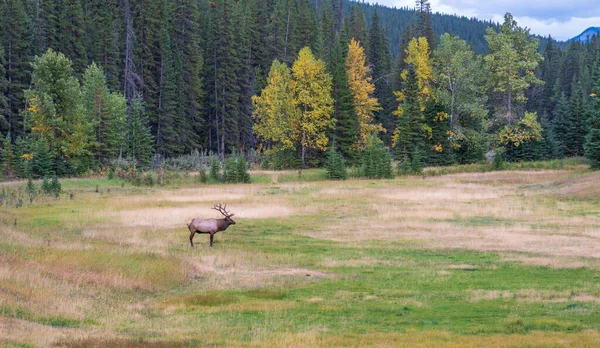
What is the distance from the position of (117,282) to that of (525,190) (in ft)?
124

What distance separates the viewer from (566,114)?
80062 mm

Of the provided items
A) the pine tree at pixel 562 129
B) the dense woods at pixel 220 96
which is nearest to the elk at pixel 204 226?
the dense woods at pixel 220 96

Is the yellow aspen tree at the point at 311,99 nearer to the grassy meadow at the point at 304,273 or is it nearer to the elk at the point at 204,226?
the grassy meadow at the point at 304,273

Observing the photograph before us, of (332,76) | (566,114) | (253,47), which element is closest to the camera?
(332,76)

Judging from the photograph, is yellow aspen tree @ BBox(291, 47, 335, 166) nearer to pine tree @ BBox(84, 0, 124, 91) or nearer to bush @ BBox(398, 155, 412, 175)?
bush @ BBox(398, 155, 412, 175)

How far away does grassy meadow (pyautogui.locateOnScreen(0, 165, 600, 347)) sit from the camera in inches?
521

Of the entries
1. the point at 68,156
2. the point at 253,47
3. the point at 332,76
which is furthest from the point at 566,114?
the point at 68,156

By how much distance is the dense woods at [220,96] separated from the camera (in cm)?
5662

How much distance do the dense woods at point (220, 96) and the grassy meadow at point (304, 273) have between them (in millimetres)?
17367

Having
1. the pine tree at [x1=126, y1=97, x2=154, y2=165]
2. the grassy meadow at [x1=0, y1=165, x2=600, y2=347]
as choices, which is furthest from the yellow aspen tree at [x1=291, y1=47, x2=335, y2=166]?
the grassy meadow at [x1=0, y1=165, x2=600, y2=347]

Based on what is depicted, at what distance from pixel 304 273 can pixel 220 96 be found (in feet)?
208

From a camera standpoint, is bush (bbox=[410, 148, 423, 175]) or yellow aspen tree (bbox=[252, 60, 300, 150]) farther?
yellow aspen tree (bbox=[252, 60, 300, 150])

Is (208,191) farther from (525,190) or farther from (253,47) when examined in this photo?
(253,47)

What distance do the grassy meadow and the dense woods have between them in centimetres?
1737
